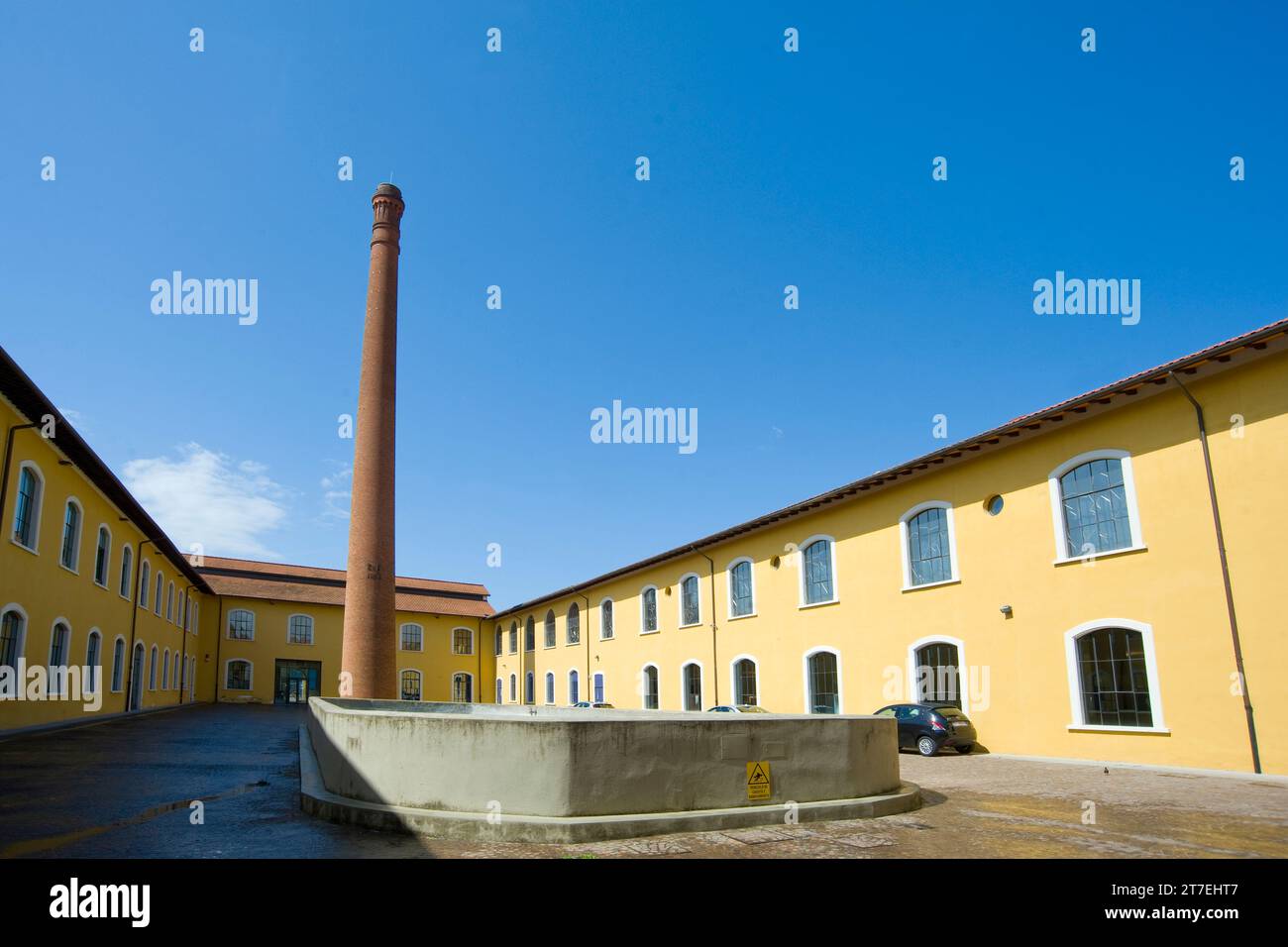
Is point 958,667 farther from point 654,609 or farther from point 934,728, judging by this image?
point 654,609

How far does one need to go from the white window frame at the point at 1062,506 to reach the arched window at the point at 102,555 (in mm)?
23795

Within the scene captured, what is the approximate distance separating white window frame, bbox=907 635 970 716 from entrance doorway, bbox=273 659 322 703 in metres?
37.4

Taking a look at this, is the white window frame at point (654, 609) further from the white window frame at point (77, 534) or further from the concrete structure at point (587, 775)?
the concrete structure at point (587, 775)

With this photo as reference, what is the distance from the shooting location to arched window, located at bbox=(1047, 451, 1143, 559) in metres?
15.2

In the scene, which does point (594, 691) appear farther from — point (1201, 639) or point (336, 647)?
point (1201, 639)

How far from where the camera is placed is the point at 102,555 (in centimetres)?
2328

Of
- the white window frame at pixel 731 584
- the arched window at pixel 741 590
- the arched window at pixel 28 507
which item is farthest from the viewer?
the arched window at pixel 741 590

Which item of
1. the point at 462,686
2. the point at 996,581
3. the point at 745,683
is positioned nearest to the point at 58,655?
the point at 745,683

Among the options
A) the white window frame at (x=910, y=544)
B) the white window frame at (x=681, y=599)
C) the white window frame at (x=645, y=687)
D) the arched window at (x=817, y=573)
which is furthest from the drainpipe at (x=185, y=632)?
the white window frame at (x=910, y=544)

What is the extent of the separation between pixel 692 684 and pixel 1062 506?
16.3m

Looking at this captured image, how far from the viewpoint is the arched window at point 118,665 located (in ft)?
81.3

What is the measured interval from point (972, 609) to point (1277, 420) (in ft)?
23.3

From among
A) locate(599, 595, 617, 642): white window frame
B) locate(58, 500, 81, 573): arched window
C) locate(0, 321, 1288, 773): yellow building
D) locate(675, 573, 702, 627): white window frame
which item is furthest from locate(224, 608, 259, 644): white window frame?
locate(675, 573, 702, 627): white window frame
